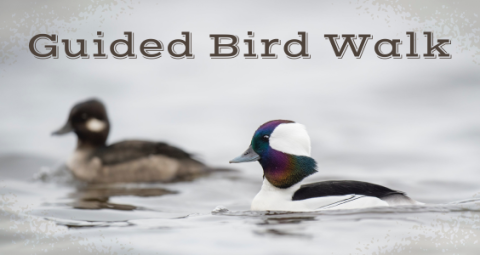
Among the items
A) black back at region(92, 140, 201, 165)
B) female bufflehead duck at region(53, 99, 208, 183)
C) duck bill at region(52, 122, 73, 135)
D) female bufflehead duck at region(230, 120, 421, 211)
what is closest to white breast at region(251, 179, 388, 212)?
female bufflehead duck at region(230, 120, 421, 211)

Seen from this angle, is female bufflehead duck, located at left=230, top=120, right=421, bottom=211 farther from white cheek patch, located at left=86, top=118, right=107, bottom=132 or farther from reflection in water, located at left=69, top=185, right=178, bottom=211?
white cheek patch, located at left=86, top=118, right=107, bottom=132

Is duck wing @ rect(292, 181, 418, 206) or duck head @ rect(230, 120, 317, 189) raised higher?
duck head @ rect(230, 120, 317, 189)

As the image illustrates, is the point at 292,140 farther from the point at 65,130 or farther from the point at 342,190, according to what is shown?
the point at 65,130

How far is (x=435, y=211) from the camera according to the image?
5938 millimetres

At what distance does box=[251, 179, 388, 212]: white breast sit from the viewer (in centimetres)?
585

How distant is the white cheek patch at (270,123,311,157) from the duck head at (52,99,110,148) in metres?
4.92

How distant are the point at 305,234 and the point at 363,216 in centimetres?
68

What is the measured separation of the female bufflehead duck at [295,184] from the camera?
231 inches

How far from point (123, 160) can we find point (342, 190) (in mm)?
4582

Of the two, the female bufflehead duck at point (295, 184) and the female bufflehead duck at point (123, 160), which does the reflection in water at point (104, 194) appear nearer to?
the female bufflehead duck at point (123, 160)

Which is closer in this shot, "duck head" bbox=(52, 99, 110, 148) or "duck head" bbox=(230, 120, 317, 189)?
"duck head" bbox=(230, 120, 317, 189)

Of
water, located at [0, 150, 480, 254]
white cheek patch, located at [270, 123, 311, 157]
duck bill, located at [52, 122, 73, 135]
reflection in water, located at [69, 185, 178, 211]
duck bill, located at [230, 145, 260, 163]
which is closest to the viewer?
water, located at [0, 150, 480, 254]

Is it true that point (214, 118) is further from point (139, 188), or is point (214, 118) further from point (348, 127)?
point (139, 188)

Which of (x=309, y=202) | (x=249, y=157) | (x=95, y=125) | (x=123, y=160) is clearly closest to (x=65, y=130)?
(x=95, y=125)
